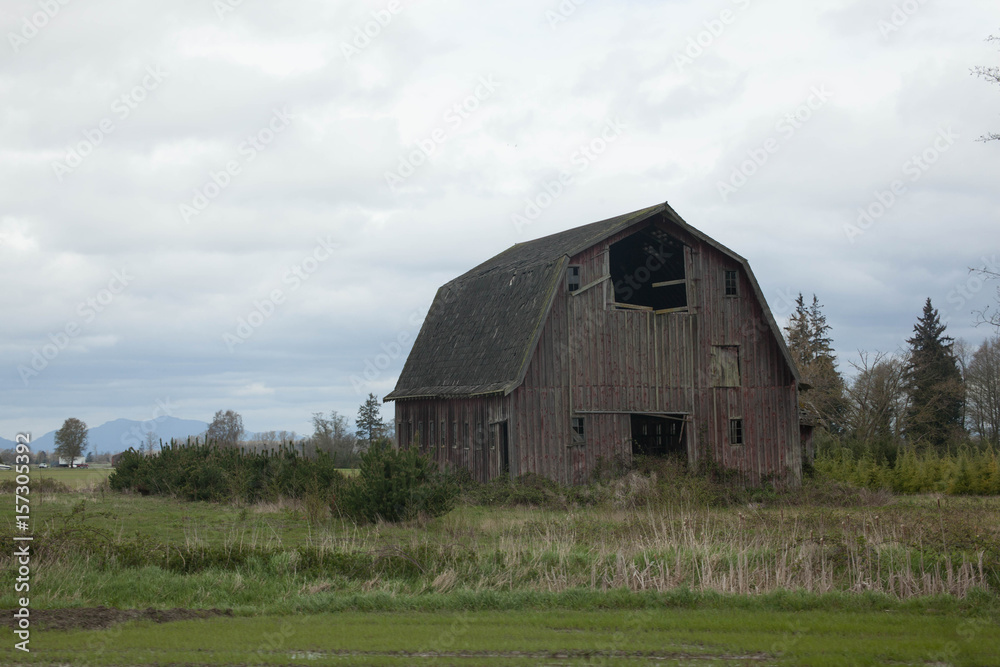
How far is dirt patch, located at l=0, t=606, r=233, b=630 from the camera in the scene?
10.4 metres

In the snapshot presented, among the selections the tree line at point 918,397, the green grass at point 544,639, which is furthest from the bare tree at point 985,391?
the green grass at point 544,639

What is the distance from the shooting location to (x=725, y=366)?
29203 mm

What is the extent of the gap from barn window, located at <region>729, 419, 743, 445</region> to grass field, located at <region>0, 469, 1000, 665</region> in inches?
472

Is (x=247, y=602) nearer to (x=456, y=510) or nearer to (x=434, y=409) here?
(x=456, y=510)

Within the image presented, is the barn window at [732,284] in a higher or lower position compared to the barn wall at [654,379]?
higher

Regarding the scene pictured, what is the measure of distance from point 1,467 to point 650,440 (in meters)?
61.2

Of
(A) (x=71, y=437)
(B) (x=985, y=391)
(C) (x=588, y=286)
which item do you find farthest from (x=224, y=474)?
(A) (x=71, y=437)

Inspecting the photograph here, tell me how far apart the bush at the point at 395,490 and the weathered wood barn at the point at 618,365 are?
5.94 meters

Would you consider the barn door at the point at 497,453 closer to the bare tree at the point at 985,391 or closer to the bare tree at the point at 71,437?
the bare tree at the point at 985,391

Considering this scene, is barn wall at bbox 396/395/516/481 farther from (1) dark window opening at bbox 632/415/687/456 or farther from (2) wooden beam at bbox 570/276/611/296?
(1) dark window opening at bbox 632/415/687/456

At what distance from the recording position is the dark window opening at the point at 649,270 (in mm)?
29453

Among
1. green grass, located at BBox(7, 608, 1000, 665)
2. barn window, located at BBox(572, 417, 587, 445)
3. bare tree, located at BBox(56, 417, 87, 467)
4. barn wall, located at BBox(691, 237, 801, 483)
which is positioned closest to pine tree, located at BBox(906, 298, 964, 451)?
barn wall, located at BBox(691, 237, 801, 483)

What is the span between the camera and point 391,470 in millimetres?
20062

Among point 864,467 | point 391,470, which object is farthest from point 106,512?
point 864,467
